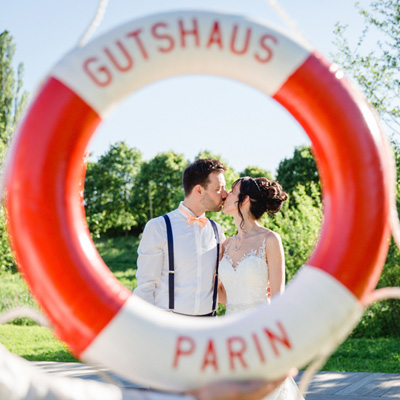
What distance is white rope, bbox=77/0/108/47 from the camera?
185 cm

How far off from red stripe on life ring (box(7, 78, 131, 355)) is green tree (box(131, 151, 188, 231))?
24.6 metres

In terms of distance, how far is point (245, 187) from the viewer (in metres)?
2.79

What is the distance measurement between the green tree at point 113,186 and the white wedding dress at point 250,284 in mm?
23172

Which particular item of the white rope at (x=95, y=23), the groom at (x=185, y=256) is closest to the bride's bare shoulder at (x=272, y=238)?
the groom at (x=185, y=256)

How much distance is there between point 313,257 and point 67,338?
2.64 feet

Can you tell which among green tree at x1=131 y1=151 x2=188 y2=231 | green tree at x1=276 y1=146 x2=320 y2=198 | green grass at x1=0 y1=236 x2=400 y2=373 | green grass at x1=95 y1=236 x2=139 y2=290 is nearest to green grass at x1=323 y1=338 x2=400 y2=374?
green grass at x1=0 y1=236 x2=400 y2=373

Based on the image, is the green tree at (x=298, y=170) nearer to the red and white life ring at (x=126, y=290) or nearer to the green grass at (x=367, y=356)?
the green grass at (x=367, y=356)

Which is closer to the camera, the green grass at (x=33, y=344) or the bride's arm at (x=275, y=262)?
the bride's arm at (x=275, y=262)

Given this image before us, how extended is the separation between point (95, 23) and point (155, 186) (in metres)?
24.9

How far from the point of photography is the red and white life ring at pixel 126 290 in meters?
1.66

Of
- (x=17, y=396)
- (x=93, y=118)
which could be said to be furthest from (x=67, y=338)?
(x=93, y=118)

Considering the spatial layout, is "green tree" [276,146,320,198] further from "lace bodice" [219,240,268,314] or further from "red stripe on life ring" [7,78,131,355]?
"red stripe on life ring" [7,78,131,355]

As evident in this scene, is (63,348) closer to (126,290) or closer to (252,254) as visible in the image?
(252,254)

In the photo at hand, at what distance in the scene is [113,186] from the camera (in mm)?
26484
